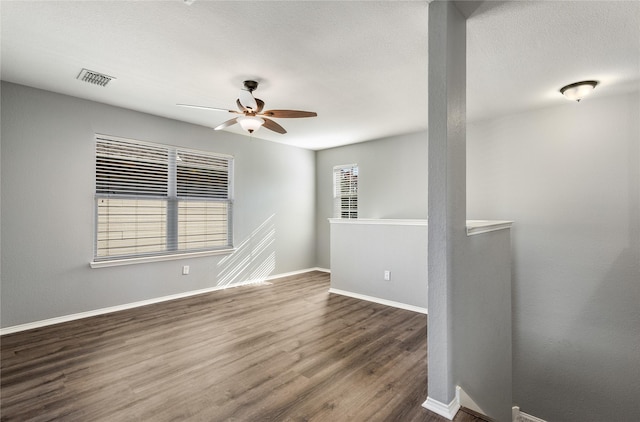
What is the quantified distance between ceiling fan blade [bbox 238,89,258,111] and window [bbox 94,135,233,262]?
205 centimetres

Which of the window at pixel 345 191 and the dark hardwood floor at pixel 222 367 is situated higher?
the window at pixel 345 191

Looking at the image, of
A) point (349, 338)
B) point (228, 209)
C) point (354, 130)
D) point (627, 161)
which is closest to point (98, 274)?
point (228, 209)

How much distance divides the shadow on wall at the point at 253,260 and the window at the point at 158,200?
0.88 feet

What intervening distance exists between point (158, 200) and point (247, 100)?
2323 mm

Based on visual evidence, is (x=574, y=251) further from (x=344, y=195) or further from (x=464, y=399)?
(x=344, y=195)

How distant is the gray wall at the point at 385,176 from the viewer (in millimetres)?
4957

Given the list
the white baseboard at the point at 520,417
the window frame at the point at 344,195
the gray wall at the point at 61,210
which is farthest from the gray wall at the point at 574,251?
the gray wall at the point at 61,210

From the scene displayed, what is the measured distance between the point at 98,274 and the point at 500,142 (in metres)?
5.55

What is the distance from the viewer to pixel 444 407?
1856mm

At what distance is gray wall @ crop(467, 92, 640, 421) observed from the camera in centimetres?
330

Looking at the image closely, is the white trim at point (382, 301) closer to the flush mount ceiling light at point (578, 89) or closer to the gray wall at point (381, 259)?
the gray wall at point (381, 259)

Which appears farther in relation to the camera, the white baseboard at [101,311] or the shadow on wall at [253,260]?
the shadow on wall at [253,260]

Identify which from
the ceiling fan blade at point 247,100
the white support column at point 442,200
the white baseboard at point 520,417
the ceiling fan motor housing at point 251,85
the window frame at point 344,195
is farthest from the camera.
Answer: the window frame at point 344,195

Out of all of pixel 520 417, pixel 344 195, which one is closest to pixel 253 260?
pixel 344 195
